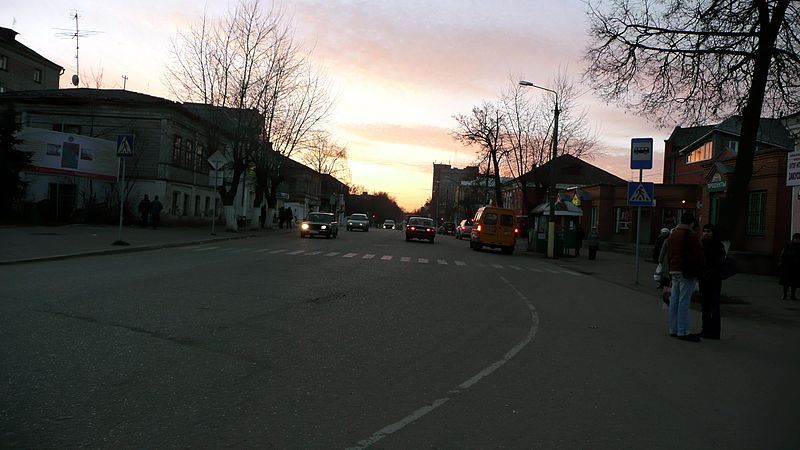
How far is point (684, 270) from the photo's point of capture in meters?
9.15

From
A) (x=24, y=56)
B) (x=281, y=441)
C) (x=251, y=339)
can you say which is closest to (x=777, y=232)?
(x=251, y=339)

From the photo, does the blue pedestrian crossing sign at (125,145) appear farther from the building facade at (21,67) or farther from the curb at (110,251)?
the building facade at (21,67)

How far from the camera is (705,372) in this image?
7.16 meters

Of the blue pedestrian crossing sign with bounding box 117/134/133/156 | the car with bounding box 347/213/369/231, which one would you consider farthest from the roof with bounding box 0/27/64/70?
the blue pedestrian crossing sign with bounding box 117/134/133/156

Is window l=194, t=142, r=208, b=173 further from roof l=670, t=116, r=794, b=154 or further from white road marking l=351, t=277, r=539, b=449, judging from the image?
white road marking l=351, t=277, r=539, b=449

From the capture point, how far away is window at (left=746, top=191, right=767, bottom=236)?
2514 centimetres

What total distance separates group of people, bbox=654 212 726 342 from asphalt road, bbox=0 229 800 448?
1.25ft

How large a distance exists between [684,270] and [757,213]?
64.6ft

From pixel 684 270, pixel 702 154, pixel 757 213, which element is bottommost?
pixel 684 270

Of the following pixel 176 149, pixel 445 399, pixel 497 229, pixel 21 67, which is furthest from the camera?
pixel 21 67

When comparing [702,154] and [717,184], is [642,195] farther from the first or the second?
[702,154]

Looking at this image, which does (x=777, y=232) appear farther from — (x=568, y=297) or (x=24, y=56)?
(x=24, y=56)

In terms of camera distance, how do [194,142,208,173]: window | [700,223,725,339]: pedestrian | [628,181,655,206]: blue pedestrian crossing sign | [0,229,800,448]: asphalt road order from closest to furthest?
[0,229,800,448]: asphalt road < [700,223,725,339]: pedestrian < [628,181,655,206]: blue pedestrian crossing sign < [194,142,208,173]: window

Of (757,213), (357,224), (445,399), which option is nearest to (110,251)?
(445,399)
